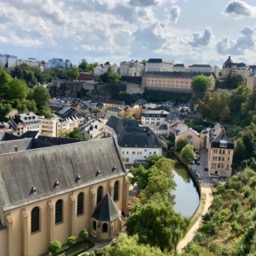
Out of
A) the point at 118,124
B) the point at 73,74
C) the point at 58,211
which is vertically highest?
the point at 73,74

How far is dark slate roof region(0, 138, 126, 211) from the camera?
90.6ft

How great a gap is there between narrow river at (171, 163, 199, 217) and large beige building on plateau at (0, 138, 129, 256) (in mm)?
10759

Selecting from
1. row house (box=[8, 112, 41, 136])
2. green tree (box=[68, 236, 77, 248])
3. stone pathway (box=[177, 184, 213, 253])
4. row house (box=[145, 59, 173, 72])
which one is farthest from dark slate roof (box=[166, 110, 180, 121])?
green tree (box=[68, 236, 77, 248])

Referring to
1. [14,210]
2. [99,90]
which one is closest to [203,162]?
[14,210]

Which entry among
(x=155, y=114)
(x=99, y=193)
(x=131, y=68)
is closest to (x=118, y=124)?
(x=155, y=114)

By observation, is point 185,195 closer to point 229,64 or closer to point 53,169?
point 53,169

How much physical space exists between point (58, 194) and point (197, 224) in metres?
16.4

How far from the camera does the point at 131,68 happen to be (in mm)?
161750

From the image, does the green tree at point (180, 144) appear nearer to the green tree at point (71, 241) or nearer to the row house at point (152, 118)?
the row house at point (152, 118)

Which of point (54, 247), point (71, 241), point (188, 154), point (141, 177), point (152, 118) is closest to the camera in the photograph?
point (54, 247)

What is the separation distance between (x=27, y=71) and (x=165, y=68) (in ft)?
215

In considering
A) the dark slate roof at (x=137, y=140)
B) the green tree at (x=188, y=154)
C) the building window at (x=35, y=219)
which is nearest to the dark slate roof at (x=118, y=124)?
the dark slate roof at (x=137, y=140)

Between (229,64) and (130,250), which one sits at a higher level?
(229,64)

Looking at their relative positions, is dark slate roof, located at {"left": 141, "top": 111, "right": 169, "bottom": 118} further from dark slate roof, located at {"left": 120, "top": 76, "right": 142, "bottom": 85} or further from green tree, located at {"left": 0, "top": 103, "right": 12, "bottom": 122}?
dark slate roof, located at {"left": 120, "top": 76, "right": 142, "bottom": 85}
